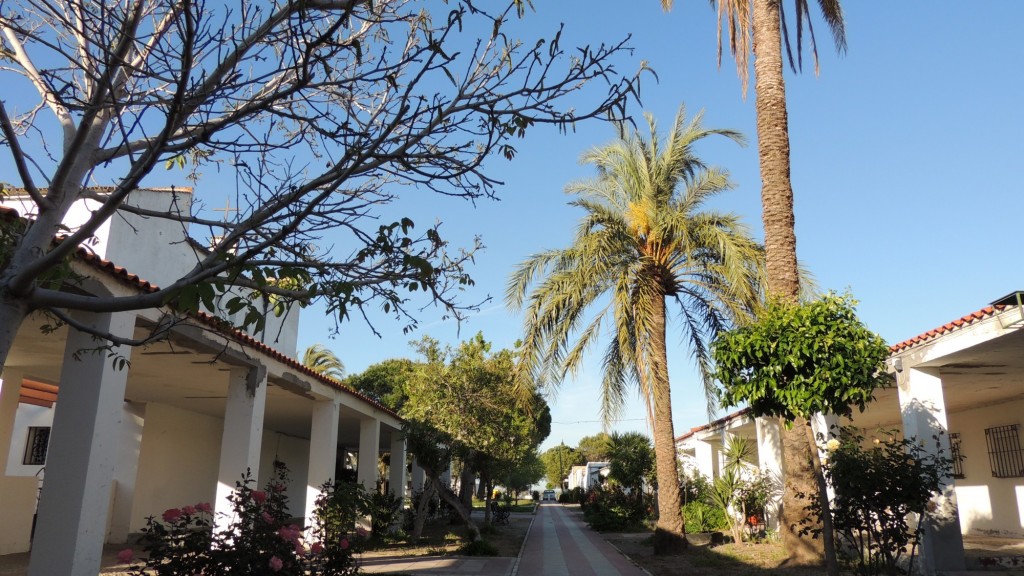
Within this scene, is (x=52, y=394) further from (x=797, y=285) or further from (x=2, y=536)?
(x=797, y=285)

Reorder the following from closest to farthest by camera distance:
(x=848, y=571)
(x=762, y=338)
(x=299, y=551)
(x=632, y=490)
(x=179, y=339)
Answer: (x=299, y=551)
(x=762, y=338)
(x=179, y=339)
(x=848, y=571)
(x=632, y=490)

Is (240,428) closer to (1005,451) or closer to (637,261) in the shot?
(637,261)

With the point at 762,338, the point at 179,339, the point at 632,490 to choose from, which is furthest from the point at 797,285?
the point at 632,490

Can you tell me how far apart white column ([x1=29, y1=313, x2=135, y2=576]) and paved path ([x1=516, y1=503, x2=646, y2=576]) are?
8.45 meters

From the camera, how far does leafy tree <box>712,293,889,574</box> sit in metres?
7.91

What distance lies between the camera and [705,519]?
20.1m

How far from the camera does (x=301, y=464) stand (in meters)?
31.0

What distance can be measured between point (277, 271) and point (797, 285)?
967 cm

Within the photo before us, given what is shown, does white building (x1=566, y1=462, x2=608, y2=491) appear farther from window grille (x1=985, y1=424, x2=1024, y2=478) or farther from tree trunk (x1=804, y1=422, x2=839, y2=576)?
tree trunk (x1=804, y1=422, x2=839, y2=576)

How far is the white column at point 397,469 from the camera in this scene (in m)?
22.7

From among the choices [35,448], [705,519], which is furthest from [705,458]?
[35,448]

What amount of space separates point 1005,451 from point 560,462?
3236 inches

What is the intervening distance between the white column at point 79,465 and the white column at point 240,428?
11.2 feet

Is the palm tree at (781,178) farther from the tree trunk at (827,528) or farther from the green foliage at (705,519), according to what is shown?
the green foliage at (705,519)
